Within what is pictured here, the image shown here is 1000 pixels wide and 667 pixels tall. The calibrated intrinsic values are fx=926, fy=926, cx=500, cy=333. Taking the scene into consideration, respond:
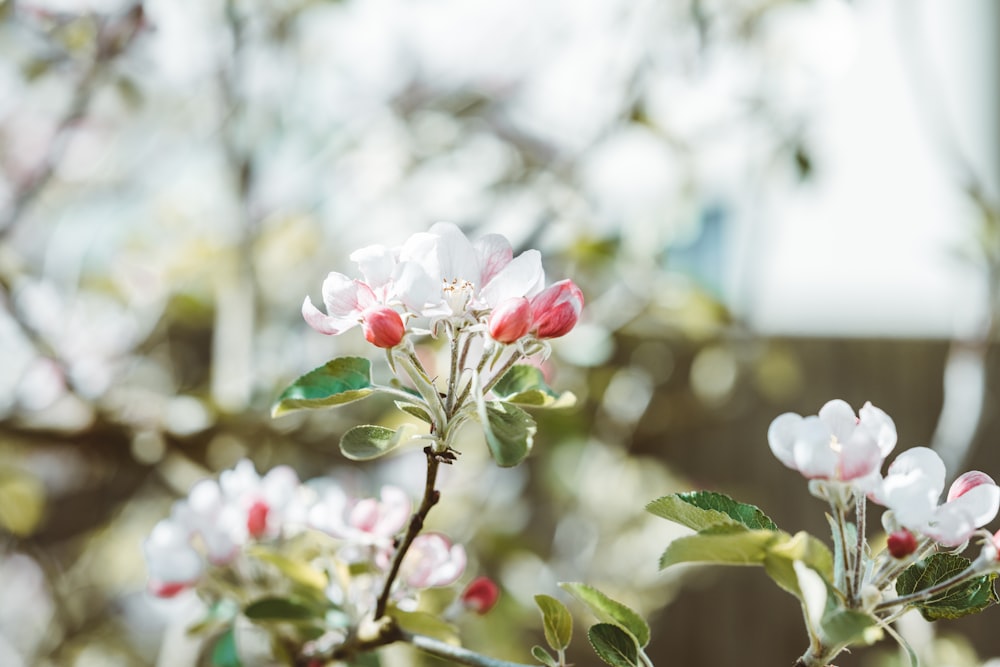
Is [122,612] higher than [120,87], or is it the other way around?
[120,87]

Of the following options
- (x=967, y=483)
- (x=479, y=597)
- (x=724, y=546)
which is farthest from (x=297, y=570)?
(x=967, y=483)

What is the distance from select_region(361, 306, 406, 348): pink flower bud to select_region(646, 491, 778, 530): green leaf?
18 centimetres

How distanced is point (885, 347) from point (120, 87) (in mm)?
3691

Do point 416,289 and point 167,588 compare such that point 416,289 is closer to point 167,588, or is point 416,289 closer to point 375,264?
point 375,264

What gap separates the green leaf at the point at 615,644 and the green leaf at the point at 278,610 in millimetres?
226

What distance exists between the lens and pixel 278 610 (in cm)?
68

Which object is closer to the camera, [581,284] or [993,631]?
[581,284]

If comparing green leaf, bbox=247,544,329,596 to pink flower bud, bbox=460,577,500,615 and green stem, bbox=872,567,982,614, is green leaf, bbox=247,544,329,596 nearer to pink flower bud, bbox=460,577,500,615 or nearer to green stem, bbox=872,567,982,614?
pink flower bud, bbox=460,577,500,615

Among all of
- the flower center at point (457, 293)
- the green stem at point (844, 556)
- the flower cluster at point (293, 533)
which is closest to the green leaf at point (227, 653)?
the flower cluster at point (293, 533)

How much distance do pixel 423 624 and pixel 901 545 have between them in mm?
344

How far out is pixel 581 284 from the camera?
2258 mm

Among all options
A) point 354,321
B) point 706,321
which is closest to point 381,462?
point 706,321

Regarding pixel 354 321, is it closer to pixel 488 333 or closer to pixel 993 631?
pixel 488 333

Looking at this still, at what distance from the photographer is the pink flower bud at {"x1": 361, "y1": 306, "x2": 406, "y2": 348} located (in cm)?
55
